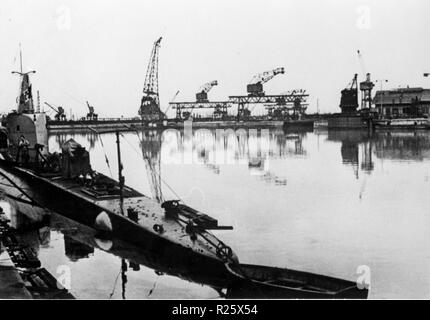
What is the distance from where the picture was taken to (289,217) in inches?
421

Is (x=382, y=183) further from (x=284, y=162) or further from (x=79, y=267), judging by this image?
(x=79, y=267)

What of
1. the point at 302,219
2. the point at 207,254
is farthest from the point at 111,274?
the point at 302,219

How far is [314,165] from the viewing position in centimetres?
1745

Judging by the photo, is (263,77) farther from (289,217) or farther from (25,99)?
(25,99)

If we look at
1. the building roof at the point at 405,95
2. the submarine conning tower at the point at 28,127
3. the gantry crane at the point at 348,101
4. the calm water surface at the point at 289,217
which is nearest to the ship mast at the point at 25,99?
the submarine conning tower at the point at 28,127

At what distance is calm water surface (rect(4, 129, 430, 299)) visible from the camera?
7699mm

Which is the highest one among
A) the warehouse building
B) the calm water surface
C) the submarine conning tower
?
the warehouse building

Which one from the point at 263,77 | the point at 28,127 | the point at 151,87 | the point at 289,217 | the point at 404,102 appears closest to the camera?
the point at 289,217

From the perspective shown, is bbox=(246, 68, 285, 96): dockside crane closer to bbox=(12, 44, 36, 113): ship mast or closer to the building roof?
bbox=(12, 44, 36, 113): ship mast

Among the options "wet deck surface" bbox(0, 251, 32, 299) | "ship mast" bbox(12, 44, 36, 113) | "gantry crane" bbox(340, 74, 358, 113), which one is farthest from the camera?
"gantry crane" bbox(340, 74, 358, 113)

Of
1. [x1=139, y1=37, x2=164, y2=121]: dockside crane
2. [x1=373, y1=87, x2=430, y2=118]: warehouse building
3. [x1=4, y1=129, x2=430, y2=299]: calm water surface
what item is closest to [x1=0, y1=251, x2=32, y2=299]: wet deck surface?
[x1=4, y1=129, x2=430, y2=299]: calm water surface

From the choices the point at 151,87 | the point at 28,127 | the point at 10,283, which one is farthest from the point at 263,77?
the point at 10,283

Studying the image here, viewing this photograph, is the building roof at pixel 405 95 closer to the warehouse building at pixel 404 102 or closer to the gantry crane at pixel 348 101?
the warehouse building at pixel 404 102
